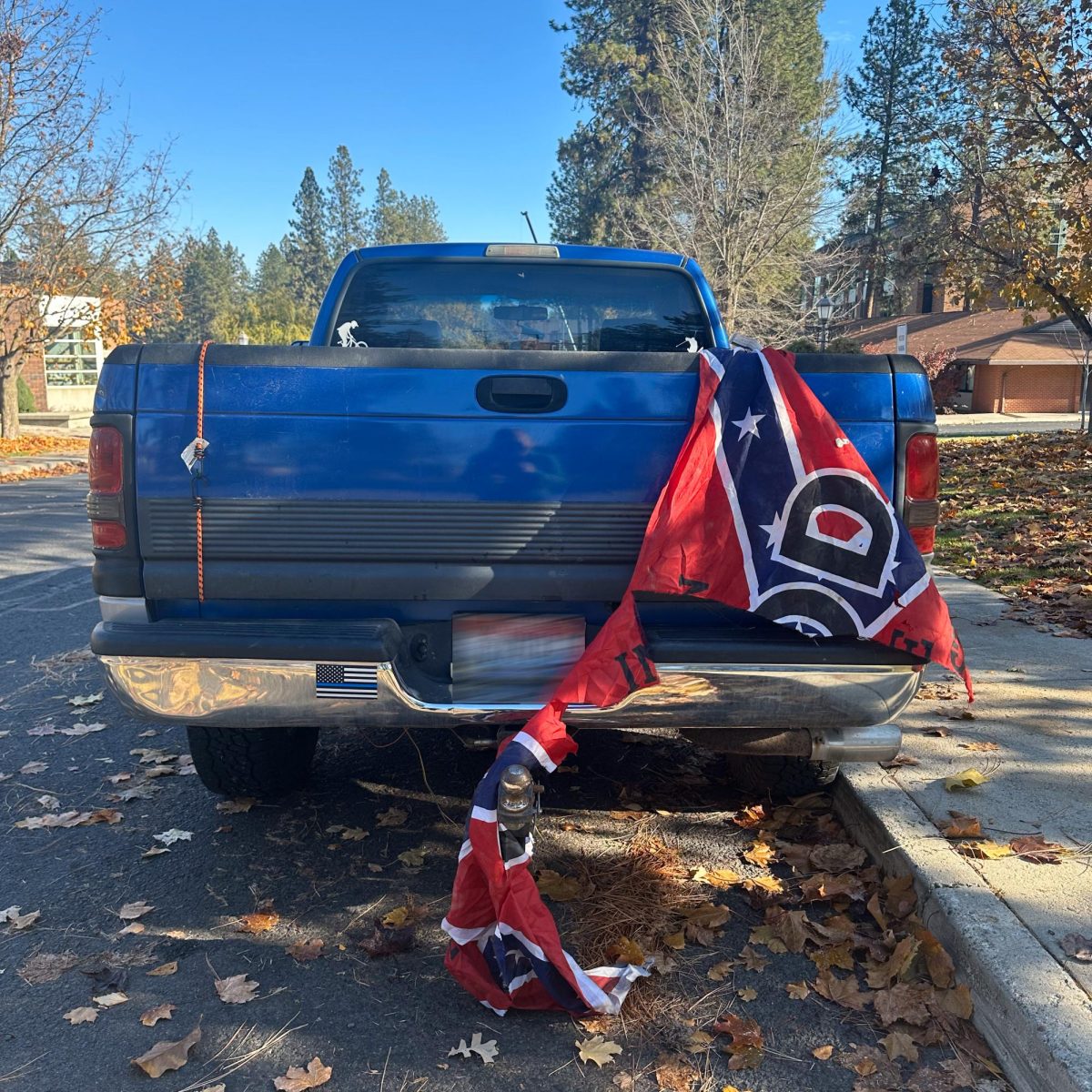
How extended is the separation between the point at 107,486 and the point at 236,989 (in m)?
1.52

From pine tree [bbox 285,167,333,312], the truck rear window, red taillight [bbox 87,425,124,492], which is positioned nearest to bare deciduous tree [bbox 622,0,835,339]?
the truck rear window

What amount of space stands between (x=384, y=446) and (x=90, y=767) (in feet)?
8.53

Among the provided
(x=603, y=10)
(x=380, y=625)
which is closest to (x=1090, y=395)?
(x=380, y=625)

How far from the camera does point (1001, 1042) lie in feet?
8.63

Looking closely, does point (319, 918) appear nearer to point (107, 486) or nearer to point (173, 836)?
point (173, 836)

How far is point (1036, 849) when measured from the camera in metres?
3.43

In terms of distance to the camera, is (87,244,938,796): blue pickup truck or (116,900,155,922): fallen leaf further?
(116,900,155,922): fallen leaf

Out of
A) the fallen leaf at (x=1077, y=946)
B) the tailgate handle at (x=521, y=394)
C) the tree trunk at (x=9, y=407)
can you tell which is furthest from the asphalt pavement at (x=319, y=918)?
the tree trunk at (x=9, y=407)

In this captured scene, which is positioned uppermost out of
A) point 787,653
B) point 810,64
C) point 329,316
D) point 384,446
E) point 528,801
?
point 810,64

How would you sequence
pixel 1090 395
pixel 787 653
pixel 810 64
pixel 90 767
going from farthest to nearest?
pixel 810 64
pixel 1090 395
pixel 90 767
pixel 787 653

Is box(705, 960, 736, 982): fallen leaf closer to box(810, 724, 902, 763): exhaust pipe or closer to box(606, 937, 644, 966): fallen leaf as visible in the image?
box(606, 937, 644, 966): fallen leaf

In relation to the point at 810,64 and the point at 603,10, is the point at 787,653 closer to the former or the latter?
Result: the point at 810,64

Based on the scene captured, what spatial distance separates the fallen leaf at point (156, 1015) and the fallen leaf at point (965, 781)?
9.31ft

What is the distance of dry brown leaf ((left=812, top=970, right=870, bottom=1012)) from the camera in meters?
2.87
